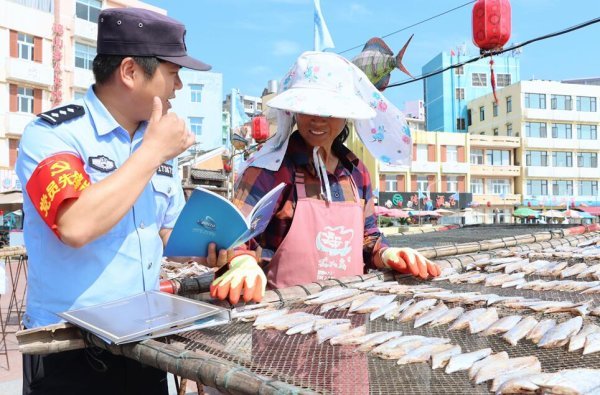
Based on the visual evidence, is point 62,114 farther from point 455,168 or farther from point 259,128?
point 455,168

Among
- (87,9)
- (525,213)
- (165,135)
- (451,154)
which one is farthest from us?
(451,154)

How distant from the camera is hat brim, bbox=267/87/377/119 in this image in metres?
2.25

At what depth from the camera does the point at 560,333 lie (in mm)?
1424

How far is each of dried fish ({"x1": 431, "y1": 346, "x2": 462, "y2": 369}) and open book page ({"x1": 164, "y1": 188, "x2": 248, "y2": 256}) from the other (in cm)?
74

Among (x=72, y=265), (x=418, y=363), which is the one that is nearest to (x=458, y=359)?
(x=418, y=363)

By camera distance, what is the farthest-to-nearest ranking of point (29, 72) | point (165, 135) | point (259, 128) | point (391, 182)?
point (391, 182) → point (29, 72) → point (259, 128) → point (165, 135)

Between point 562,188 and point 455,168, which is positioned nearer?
point 455,168

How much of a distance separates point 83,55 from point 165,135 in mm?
28715

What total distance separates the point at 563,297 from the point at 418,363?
3.26 ft

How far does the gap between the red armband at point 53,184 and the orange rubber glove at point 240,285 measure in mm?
623

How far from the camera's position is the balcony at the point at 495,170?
40.1m

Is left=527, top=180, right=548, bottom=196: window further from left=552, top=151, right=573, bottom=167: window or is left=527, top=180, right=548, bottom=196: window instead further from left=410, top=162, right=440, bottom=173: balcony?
left=410, top=162, right=440, bottom=173: balcony

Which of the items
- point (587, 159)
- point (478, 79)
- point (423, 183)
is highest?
point (478, 79)

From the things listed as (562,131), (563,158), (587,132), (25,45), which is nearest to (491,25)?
(25,45)
